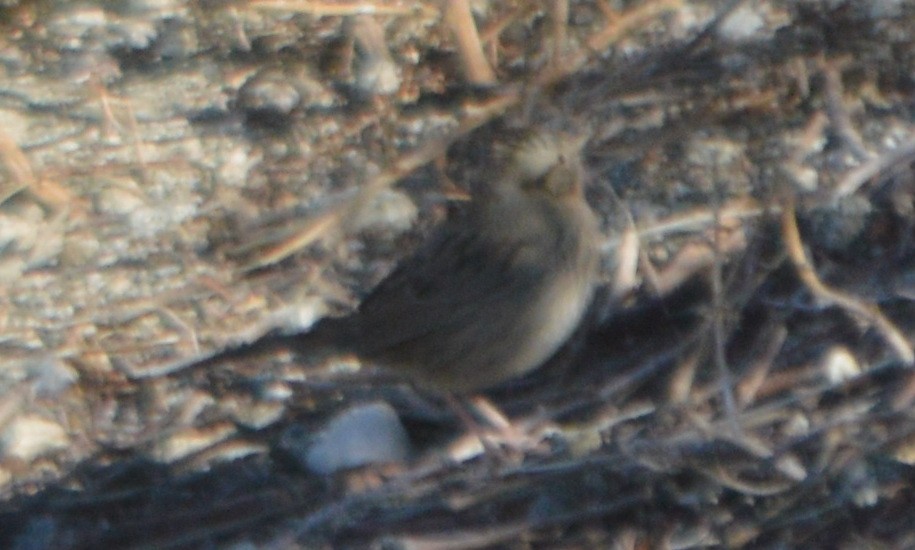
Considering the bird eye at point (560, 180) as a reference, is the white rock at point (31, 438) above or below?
above

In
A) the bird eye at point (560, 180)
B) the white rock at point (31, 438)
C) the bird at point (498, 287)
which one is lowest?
the bird at point (498, 287)

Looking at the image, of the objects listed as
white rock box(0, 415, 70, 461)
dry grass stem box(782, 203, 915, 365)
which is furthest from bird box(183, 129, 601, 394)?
white rock box(0, 415, 70, 461)

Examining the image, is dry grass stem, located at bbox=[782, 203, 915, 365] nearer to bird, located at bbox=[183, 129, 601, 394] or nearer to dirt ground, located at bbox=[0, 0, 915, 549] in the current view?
dirt ground, located at bbox=[0, 0, 915, 549]

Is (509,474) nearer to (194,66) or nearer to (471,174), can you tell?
(471,174)

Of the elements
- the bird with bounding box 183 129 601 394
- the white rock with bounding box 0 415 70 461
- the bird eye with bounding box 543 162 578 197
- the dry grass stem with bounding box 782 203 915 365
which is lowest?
the dry grass stem with bounding box 782 203 915 365

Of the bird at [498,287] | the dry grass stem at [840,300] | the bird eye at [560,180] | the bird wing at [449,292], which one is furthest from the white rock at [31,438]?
the dry grass stem at [840,300]

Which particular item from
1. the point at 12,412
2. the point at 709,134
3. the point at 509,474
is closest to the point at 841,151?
the point at 709,134

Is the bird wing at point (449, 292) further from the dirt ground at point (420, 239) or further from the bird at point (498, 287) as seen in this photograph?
the dirt ground at point (420, 239)
